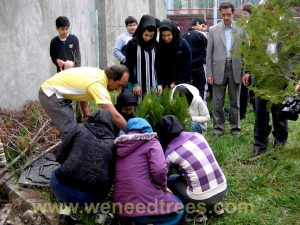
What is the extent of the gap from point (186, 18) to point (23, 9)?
426 inches

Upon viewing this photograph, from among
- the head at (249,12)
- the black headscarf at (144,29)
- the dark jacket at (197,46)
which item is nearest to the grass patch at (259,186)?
the head at (249,12)

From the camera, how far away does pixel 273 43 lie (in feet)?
10.9

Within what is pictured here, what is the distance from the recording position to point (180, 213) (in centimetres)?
383

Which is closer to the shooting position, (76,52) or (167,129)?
(167,129)

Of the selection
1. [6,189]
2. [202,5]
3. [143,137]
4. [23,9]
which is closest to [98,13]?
[23,9]

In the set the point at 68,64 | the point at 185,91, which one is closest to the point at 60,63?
the point at 68,64

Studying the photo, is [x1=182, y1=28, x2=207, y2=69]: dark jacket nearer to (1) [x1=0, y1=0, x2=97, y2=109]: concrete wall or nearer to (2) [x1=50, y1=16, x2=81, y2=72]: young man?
(2) [x1=50, y1=16, x2=81, y2=72]: young man

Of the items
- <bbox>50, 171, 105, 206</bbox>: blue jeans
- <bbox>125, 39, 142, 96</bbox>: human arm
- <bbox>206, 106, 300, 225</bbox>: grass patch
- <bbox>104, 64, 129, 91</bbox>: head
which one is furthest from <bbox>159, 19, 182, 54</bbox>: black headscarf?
<bbox>50, 171, 105, 206</bbox>: blue jeans

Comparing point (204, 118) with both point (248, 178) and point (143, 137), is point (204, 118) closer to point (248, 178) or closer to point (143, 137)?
point (248, 178)

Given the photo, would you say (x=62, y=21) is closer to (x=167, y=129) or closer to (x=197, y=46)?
(x=197, y=46)

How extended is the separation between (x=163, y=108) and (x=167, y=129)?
62 centimetres

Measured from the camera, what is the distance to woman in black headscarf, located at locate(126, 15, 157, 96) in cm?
557

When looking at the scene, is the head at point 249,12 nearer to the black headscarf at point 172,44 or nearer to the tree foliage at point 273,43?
the tree foliage at point 273,43

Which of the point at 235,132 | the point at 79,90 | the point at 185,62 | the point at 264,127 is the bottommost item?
the point at 235,132
